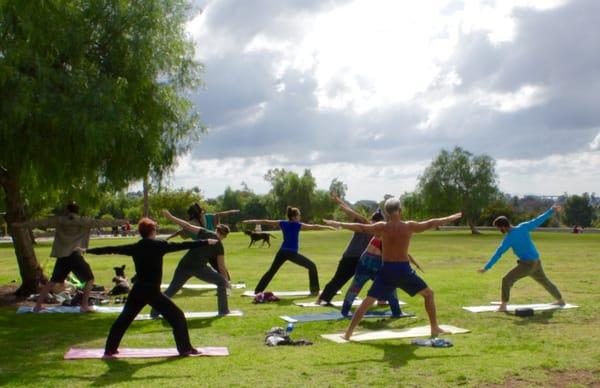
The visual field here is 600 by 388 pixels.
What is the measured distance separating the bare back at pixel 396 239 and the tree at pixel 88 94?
6.10 metres

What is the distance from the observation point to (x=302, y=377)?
23.9 feet

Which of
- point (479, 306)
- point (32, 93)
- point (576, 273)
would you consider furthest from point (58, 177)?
point (576, 273)

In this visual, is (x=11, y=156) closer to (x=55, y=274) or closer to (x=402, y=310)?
(x=55, y=274)

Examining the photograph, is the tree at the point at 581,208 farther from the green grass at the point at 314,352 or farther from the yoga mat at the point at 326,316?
the yoga mat at the point at 326,316

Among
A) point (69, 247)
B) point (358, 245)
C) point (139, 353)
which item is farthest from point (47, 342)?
point (358, 245)

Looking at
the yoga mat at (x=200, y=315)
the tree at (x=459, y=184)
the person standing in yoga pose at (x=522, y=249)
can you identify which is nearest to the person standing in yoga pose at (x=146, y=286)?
the yoga mat at (x=200, y=315)

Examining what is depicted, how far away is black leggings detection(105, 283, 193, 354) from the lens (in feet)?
27.8

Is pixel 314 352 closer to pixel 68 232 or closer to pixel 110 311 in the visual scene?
pixel 110 311

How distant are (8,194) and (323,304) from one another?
26.6 feet

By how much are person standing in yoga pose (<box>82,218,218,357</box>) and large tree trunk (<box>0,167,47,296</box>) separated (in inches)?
300

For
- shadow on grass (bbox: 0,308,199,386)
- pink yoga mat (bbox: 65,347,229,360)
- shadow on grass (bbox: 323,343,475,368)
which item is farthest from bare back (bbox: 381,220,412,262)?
shadow on grass (bbox: 0,308,199,386)

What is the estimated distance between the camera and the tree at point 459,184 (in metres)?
78.2

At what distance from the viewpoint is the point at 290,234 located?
1446cm

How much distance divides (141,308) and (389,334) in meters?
4.05
